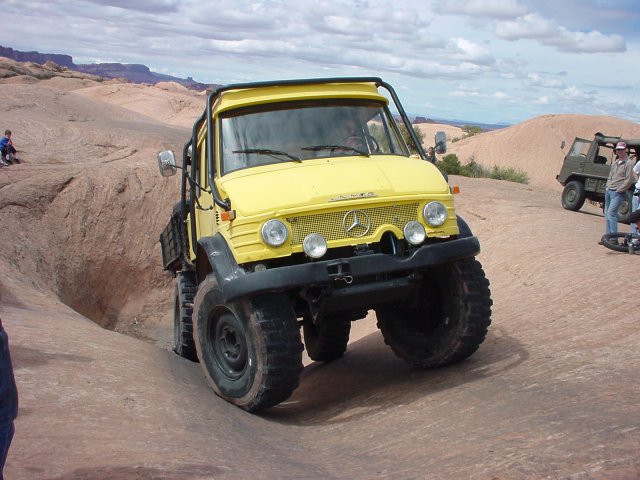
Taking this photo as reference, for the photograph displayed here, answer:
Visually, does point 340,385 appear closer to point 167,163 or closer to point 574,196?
point 167,163

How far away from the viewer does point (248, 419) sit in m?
5.75

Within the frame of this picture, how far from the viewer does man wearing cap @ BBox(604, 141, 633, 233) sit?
38.3 ft

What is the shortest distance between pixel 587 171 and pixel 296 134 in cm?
1338

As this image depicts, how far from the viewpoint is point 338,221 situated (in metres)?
5.65

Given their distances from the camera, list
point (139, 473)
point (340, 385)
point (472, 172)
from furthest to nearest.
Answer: point (472, 172), point (340, 385), point (139, 473)

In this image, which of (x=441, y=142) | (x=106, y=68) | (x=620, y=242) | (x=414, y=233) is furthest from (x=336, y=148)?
(x=106, y=68)

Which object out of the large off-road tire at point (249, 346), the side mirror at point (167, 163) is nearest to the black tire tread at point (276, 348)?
the large off-road tire at point (249, 346)

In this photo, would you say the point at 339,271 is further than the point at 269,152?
No

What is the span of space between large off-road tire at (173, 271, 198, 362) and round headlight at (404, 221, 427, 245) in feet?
10.5

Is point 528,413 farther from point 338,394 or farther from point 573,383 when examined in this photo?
point 338,394

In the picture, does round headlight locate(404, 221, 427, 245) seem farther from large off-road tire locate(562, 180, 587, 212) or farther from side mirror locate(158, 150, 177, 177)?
large off-road tire locate(562, 180, 587, 212)

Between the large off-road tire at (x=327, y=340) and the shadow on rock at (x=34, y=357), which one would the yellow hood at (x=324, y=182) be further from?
the large off-road tire at (x=327, y=340)

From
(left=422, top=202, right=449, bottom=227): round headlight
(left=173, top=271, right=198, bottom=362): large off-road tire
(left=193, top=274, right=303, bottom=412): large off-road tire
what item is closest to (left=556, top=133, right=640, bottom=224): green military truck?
(left=173, top=271, right=198, bottom=362): large off-road tire

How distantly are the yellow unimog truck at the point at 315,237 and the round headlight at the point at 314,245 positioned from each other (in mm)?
10
